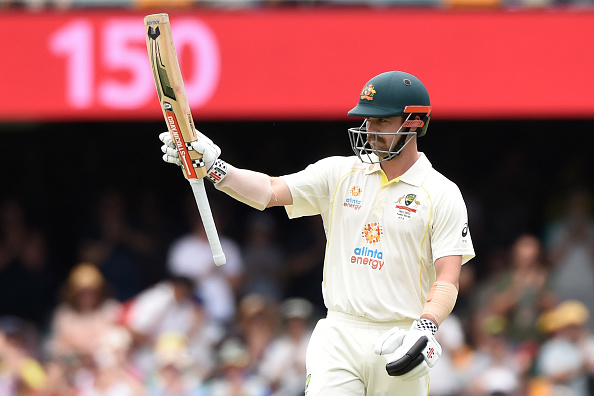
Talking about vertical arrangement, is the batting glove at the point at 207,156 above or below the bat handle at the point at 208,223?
above

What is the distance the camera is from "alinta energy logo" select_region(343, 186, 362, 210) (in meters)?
4.39

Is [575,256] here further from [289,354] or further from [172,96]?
[172,96]

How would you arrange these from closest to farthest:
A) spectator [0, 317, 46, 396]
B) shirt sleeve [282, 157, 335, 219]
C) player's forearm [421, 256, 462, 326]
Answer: player's forearm [421, 256, 462, 326] → shirt sleeve [282, 157, 335, 219] → spectator [0, 317, 46, 396]

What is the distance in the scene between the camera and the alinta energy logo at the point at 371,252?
14.1 feet

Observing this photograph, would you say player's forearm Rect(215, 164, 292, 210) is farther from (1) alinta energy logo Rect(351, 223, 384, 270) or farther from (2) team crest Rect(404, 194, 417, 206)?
(2) team crest Rect(404, 194, 417, 206)

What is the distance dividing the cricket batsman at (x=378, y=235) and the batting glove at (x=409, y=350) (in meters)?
0.13

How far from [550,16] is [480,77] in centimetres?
68

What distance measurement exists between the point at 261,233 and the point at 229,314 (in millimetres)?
898

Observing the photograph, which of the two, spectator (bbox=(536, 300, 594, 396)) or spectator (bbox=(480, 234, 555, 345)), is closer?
spectator (bbox=(536, 300, 594, 396))

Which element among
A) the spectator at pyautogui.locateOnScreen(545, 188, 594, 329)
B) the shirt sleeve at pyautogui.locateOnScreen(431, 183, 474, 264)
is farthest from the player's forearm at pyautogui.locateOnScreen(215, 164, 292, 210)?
the spectator at pyautogui.locateOnScreen(545, 188, 594, 329)

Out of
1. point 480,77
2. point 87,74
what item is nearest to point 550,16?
point 480,77

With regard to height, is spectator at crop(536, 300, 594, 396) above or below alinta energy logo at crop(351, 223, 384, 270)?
below

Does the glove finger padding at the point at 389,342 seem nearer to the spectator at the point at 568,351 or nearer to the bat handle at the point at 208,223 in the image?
the bat handle at the point at 208,223

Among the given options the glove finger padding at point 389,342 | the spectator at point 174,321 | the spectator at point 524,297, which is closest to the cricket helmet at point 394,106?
the glove finger padding at point 389,342
